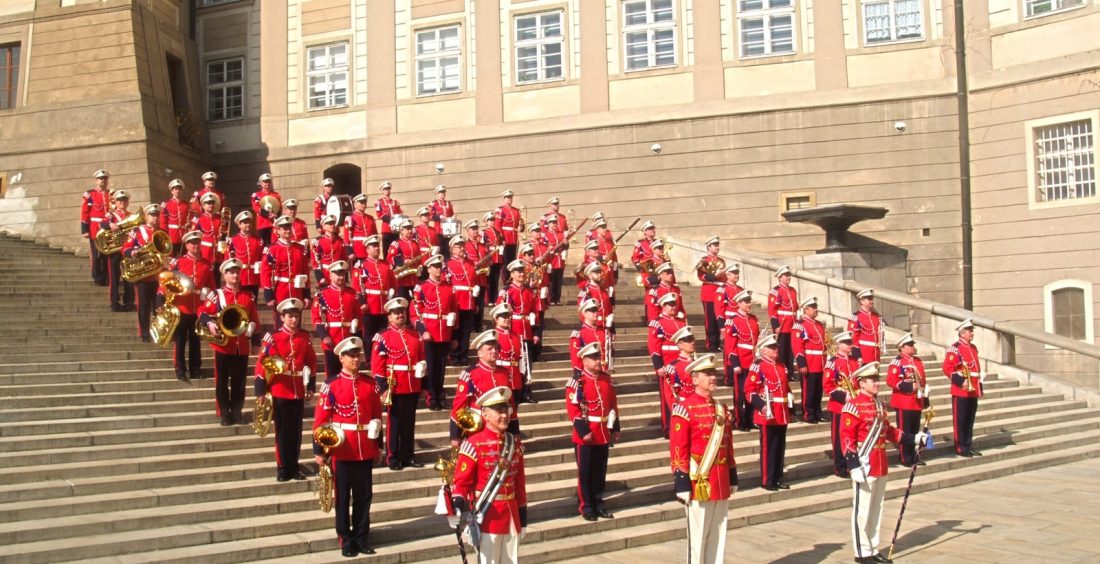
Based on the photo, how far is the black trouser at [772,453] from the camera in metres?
12.4

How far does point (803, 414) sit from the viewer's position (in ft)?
50.2

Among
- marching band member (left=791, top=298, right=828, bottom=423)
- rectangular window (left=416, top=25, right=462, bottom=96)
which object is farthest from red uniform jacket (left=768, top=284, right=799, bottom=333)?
rectangular window (left=416, top=25, right=462, bottom=96)

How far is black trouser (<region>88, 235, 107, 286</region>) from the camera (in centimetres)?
1752

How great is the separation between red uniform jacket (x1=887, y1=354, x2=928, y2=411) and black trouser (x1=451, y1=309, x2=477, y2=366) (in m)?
6.15

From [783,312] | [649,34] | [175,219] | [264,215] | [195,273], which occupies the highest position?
[649,34]

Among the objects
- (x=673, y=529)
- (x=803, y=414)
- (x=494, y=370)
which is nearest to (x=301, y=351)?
(x=494, y=370)

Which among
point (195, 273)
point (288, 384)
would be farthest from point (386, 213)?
point (288, 384)

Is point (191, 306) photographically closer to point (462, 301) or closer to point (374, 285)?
point (374, 285)

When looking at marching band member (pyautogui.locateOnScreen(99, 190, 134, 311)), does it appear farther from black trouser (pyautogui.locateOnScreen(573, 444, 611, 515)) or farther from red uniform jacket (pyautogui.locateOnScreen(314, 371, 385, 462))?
black trouser (pyautogui.locateOnScreen(573, 444, 611, 515))

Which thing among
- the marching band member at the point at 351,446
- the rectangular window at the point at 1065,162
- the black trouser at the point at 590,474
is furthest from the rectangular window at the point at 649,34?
the marching band member at the point at 351,446

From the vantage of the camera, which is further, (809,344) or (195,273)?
(809,344)

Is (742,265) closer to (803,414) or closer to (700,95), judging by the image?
(700,95)

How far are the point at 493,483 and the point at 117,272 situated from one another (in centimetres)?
1055

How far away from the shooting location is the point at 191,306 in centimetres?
1317
